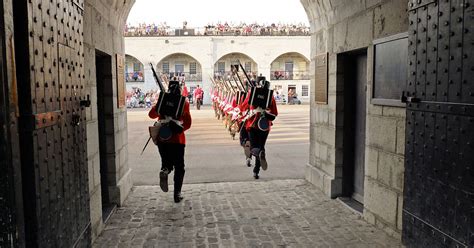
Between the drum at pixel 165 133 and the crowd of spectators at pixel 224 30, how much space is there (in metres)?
35.4

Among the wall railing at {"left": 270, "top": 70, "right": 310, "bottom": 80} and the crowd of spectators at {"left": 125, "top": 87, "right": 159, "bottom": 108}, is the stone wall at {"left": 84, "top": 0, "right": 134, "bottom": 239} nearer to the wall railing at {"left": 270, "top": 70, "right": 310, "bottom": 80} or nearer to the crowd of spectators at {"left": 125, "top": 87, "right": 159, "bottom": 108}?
the crowd of spectators at {"left": 125, "top": 87, "right": 159, "bottom": 108}

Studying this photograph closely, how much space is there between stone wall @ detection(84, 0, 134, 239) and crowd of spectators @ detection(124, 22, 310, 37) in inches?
1370

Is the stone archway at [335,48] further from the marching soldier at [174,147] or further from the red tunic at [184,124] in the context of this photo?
the red tunic at [184,124]

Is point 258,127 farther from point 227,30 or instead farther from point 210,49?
point 227,30

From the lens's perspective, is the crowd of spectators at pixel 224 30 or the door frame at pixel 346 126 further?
the crowd of spectators at pixel 224 30

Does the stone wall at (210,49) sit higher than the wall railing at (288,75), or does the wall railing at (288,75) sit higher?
the stone wall at (210,49)

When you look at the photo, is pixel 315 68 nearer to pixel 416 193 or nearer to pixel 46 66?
pixel 416 193

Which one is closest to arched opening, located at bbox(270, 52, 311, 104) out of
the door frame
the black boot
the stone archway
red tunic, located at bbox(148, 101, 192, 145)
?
the stone archway

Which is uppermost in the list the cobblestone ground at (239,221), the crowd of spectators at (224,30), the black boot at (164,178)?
the crowd of spectators at (224,30)

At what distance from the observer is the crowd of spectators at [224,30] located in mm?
40438

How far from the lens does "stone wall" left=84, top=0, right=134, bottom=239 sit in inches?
165

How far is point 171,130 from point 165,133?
10cm

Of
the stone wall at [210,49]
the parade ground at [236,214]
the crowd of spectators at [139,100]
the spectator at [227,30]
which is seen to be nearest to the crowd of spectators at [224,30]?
the spectator at [227,30]

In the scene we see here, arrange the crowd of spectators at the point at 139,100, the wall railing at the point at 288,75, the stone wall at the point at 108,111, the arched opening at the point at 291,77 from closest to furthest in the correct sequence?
the stone wall at the point at 108,111
the crowd of spectators at the point at 139,100
the arched opening at the point at 291,77
the wall railing at the point at 288,75
